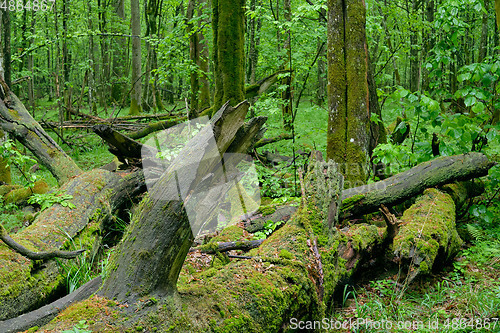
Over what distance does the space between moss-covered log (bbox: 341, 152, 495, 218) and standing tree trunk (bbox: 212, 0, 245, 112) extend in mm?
3018

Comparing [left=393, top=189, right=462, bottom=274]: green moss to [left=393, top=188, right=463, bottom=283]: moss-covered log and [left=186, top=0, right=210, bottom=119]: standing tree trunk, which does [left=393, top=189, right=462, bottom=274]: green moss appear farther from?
[left=186, top=0, right=210, bottom=119]: standing tree trunk

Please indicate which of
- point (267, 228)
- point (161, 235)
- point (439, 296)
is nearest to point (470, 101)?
point (439, 296)

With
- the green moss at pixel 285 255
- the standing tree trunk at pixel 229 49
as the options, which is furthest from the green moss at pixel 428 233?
the standing tree trunk at pixel 229 49

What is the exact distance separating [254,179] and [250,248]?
8.81 feet

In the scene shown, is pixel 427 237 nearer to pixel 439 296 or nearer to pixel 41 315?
pixel 439 296

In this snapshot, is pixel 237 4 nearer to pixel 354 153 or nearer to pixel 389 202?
pixel 354 153

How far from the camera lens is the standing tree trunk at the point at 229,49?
6.46 metres

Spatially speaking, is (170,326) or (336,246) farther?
(336,246)

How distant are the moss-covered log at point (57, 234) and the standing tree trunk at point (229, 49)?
7.69ft

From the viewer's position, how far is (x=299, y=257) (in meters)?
3.27

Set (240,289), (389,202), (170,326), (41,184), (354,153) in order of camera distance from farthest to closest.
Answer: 1. (41,184)
2. (354,153)
3. (389,202)
4. (240,289)
5. (170,326)

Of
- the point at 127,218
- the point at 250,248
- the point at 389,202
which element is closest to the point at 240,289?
the point at 250,248

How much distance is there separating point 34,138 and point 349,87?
5947 mm

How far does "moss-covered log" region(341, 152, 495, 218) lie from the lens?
4836 mm
